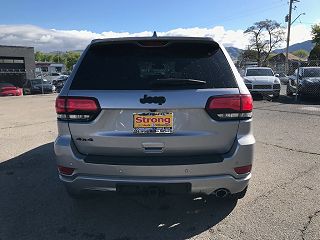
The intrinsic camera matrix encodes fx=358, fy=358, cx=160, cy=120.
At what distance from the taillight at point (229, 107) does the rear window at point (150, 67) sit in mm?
144

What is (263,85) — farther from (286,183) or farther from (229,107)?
(229,107)

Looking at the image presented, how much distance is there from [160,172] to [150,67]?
3.37 feet

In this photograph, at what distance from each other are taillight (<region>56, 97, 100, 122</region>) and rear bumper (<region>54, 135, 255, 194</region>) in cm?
22

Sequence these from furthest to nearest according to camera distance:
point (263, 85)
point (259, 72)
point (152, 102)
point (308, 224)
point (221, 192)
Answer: point (259, 72)
point (263, 85)
point (308, 224)
point (221, 192)
point (152, 102)

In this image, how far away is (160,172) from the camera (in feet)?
10.7

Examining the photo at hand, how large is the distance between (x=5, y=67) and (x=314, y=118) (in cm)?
4012

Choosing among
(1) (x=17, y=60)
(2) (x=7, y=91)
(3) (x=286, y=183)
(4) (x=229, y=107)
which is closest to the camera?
(4) (x=229, y=107)

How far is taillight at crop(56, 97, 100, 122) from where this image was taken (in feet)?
11.0

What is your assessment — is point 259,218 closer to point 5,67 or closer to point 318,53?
point 5,67

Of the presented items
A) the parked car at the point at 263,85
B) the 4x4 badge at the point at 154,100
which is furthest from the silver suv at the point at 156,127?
the parked car at the point at 263,85

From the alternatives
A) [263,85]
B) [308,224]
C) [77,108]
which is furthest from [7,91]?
[308,224]

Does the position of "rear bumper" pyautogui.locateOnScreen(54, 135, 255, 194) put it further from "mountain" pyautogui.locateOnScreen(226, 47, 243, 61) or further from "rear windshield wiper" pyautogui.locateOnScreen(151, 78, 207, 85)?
"mountain" pyautogui.locateOnScreen(226, 47, 243, 61)

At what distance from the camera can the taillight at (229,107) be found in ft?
10.9

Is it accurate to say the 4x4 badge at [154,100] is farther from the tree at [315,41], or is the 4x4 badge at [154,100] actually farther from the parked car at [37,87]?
the tree at [315,41]
